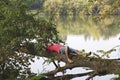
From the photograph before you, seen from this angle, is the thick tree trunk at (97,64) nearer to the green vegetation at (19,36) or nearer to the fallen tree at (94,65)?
the fallen tree at (94,65)

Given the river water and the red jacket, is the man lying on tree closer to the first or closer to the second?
the red jacket

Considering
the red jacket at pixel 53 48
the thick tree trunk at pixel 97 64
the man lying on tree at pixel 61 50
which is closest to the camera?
the thick tree trunk at pixel 97 64

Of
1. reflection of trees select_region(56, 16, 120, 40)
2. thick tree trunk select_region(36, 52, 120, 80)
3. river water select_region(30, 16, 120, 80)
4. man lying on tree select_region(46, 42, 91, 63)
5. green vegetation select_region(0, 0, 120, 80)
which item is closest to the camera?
thick tree trunk select_region(36, 52, 120, 80)

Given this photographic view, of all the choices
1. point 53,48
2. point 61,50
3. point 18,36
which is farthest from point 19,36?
point 61,50

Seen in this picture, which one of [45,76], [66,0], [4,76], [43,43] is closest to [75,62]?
[45,76]

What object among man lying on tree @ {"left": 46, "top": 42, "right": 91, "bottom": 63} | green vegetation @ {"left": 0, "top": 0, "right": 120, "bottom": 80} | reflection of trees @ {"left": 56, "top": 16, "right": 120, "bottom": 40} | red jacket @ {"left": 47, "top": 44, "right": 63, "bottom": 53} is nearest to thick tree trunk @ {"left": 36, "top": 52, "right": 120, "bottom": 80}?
man lying on tree @ {"left": 46, "top": 42, "right": 91, "bottom": 63}

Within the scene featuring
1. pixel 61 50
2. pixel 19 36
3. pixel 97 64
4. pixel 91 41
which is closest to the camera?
pixel 97 64

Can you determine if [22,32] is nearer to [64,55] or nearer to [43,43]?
[43,43]

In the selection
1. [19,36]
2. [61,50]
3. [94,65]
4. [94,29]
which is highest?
[19,36]

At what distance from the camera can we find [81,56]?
7.21 metres

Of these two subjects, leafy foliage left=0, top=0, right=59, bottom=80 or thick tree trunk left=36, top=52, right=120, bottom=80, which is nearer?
thick tree trunk left=36, top=52, right=120, bottom=80

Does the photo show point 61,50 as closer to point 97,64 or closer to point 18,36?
point 18,36

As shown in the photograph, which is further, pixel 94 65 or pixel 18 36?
pixel 18 36

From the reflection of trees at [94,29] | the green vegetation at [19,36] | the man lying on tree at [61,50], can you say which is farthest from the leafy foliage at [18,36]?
the reflection of trees at [94,29]
